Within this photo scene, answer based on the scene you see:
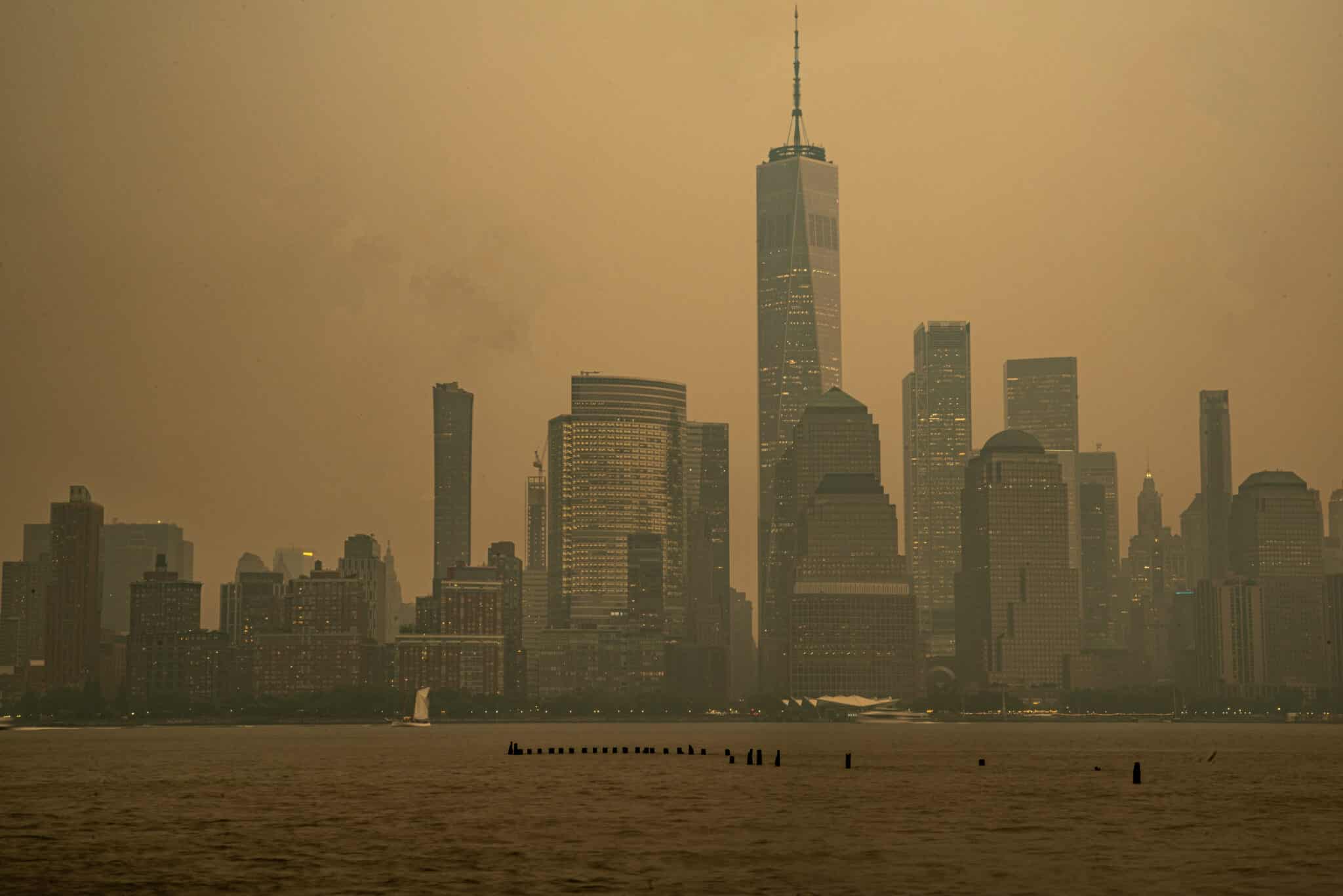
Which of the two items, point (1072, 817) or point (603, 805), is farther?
point (603, 805)

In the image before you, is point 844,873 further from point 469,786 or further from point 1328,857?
point 469,786

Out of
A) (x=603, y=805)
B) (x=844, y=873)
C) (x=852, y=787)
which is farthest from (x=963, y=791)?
(x=844, y=873)

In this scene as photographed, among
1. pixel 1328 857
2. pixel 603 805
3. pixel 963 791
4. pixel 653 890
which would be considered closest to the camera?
pixel 653 890

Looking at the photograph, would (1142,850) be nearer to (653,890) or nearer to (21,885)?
(653,890)

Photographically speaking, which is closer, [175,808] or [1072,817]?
[1072,817]

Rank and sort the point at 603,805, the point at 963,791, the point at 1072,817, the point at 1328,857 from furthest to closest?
1. the point at 963,791
2. the point at 603,805
3. the point at 1072,817
4. the point at 1328,857

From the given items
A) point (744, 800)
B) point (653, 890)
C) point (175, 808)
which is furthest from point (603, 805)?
point (653, 890)

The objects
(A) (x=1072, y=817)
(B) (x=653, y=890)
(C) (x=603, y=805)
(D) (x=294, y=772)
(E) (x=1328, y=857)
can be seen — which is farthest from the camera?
(D) (x=294, y=772)

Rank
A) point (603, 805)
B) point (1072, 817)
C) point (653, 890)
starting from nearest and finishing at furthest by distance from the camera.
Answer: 1. point (653, 890)
2. point (1072, 817)
3. point (603, 805)

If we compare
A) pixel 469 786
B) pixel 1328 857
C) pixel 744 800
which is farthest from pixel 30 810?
pixel 1328 857
